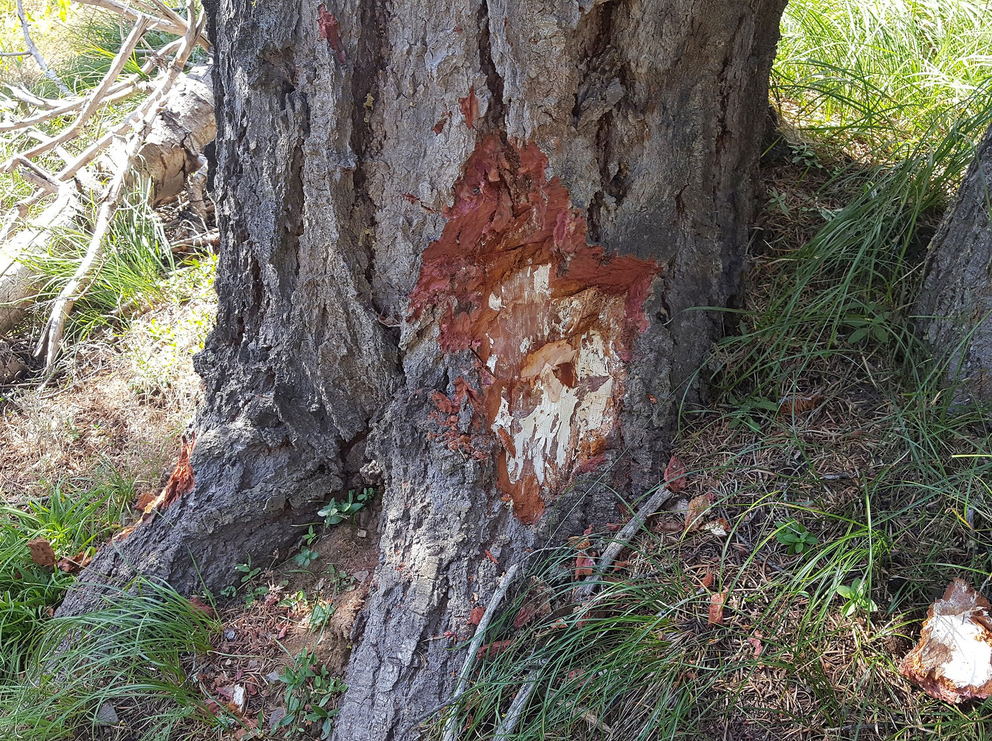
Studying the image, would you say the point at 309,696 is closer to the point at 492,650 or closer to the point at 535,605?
the point at 492,650

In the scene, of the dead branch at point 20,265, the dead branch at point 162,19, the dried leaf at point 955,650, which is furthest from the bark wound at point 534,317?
the dead branch at point 20,265

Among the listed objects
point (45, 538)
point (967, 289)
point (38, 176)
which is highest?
point (38, 176)

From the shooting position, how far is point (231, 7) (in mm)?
1826

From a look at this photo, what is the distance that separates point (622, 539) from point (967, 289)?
1.11 m

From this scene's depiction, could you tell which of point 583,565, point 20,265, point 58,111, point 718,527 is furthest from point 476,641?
point 58,111

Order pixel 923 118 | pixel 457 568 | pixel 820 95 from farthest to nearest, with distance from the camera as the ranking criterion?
pixel 820 95 < pixel 923 118 < pixel 457 568

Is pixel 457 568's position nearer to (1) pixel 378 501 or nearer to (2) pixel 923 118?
(1) pixel 378 501

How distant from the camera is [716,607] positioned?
169 cm

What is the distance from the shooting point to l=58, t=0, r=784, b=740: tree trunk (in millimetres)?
1744

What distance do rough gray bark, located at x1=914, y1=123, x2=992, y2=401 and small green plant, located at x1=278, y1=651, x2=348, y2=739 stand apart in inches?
73.1

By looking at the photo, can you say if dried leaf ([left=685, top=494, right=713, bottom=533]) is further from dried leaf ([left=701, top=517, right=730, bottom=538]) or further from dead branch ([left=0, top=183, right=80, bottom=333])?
dead branch ([left=0, top=183, right=80, bottom=333])

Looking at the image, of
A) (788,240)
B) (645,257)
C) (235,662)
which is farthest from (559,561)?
(788,240)

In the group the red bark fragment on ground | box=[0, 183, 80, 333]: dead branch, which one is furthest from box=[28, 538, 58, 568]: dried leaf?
the red bark fragment on ground

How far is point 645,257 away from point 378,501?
1.15 m
